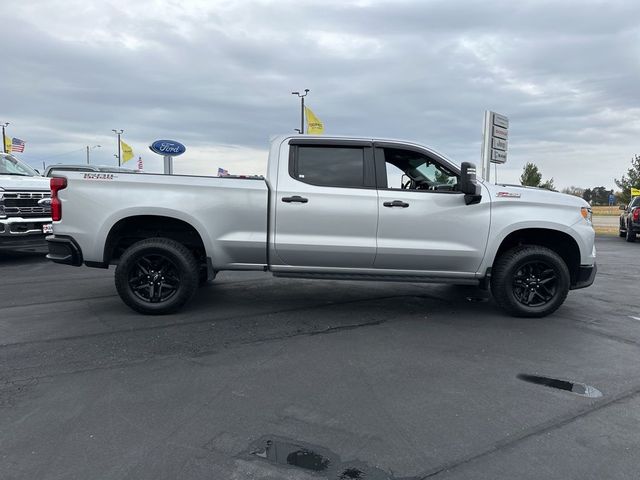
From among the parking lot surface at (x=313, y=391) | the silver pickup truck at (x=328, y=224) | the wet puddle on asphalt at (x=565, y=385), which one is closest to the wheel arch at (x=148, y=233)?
the silver pickup truck at (x=328, y=224)

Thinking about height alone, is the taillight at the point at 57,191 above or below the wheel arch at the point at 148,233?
above

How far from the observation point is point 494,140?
1381 cm

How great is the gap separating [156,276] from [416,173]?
10.7 feet

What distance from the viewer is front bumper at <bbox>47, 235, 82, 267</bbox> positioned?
5.61 metres

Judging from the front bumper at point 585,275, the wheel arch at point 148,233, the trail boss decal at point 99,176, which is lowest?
the front bumper at point 585,275

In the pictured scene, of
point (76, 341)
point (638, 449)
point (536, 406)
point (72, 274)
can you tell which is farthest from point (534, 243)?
point (72, 274)

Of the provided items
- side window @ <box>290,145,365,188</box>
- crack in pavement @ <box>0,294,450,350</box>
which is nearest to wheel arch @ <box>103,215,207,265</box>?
crack in pavement @ <box>0,294,450,350</box>

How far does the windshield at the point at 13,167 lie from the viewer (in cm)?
1015

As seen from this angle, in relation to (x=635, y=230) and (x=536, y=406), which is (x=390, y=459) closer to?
(x=536, y=406)

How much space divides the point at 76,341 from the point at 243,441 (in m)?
2.62

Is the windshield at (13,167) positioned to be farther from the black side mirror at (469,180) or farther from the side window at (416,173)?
the black side mirror at (469,180)

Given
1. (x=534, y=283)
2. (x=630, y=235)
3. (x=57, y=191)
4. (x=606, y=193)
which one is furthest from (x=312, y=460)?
(x=606, y=193)

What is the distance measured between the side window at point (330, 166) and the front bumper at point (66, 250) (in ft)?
8.42

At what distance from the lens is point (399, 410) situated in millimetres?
3469
